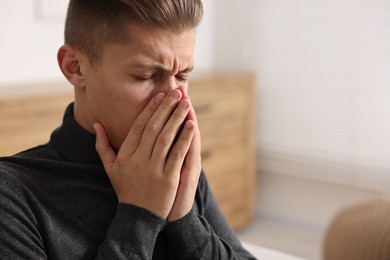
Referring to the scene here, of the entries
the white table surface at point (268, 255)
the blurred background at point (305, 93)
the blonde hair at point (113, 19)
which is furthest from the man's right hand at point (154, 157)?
the blurred background at point (305, 93)

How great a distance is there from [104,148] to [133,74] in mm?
152

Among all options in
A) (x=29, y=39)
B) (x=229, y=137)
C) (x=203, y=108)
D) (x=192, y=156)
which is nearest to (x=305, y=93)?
(x=229, y=137)

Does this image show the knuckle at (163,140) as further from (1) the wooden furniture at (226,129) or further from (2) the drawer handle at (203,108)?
(2) the drawer handle at (203,108)

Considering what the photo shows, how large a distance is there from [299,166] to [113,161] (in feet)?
8.68

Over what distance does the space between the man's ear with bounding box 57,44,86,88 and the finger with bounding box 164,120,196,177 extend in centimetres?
22

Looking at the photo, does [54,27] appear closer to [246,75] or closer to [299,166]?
[246,75]

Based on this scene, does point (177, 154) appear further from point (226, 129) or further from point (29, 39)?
point (226, 129)

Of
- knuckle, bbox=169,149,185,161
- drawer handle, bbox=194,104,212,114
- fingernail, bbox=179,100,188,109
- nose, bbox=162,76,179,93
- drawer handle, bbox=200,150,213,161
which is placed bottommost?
drawer handle, bbox=200,150,213,161

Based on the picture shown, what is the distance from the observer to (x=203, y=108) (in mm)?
3182

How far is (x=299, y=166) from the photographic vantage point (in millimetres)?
3650

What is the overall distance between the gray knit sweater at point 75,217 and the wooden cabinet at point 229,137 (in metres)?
1.89

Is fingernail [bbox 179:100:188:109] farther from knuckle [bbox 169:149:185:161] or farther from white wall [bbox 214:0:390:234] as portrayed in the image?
white wall [bbox 214:0:390:234]

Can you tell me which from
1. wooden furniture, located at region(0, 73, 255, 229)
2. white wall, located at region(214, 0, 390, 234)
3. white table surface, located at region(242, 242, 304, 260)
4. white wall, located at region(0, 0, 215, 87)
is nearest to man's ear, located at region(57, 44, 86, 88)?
white table surface, located at region(242, 242, 304, 260)

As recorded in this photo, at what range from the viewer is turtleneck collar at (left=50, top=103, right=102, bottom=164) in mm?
1179
